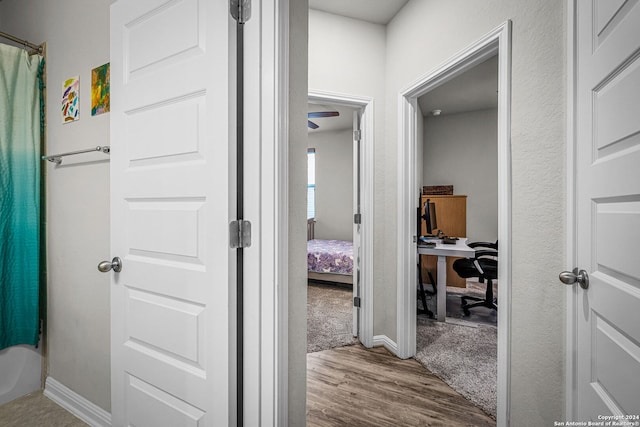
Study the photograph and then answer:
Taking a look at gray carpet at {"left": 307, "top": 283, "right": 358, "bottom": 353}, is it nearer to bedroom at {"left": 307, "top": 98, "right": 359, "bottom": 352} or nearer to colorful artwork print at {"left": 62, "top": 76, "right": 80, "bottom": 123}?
bedroom at {"left": 307, "top": 98, "right": 359, "bottom": 352}

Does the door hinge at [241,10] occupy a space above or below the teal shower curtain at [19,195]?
above

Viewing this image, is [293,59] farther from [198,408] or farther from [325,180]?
[325,180]

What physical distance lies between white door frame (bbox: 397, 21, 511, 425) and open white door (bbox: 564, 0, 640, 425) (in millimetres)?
383

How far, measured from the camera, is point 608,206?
85 cm

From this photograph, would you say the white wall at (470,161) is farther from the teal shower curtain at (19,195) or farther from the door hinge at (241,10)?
the teal shower curtain at (19,195)

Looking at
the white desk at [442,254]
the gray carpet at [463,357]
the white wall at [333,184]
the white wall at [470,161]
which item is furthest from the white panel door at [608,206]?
the white wall at [333,184]

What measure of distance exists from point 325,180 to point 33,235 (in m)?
4.74

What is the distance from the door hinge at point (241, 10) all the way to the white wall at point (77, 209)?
0.90m

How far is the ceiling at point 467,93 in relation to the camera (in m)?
3.44

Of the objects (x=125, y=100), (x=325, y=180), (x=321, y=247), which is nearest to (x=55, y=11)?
(x=125, y=100)

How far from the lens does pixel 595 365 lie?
925 millimetres

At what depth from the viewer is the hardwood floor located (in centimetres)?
163

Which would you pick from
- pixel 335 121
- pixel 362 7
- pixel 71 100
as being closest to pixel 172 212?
pixel 71 100

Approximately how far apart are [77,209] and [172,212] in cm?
96
